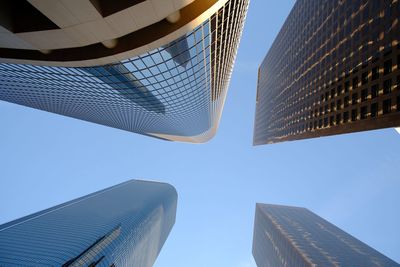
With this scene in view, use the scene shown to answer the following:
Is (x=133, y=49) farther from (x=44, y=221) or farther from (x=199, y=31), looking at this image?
(x=44, y=221)

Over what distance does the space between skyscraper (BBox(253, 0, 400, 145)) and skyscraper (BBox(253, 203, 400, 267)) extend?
177 feet

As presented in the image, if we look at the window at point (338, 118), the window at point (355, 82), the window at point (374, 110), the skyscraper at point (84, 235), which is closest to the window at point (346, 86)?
the window at point (355, 82)

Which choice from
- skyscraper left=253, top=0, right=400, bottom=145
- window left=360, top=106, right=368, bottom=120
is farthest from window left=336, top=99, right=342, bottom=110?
window left=360, top=106, right=368, bottom=120

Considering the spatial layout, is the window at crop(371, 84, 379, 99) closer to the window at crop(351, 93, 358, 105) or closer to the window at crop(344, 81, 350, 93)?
the window at crop(351, 93, 358, 105)

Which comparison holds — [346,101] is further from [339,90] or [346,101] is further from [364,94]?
[364,94]

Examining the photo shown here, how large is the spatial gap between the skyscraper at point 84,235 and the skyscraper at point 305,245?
72.7 meters

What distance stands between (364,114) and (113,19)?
4405 cm

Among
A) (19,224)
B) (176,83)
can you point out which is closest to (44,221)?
(19,224)

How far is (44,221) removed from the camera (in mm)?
129250

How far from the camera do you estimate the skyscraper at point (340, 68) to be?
136 ft

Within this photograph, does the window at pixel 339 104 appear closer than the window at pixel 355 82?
No

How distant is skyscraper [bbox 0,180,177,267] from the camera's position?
94.2 meters

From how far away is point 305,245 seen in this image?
12888 centimetres

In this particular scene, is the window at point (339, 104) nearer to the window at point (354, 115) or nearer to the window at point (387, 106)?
the window at point (354, 115)
